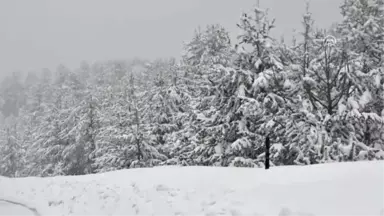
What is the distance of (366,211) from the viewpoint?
5.45 meters

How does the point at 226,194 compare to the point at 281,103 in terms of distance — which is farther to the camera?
the point at 281,103

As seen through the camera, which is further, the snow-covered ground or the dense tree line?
the dense tree line

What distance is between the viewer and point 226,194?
769 centimetres

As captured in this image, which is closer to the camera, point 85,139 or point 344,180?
point 344,180

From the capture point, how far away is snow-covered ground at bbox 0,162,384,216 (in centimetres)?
604

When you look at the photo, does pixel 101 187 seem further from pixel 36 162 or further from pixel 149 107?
pixel 36 162

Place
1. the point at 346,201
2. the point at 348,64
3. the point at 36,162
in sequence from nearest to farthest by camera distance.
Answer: the point at 346,201, the point at 348,64, the point at 36,162

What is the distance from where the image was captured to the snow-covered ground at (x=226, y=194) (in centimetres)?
604

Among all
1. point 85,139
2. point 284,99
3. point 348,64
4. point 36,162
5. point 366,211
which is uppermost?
point 348,64

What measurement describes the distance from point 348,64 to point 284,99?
9.79 ft

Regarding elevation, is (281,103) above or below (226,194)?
above

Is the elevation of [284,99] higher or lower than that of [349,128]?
higher

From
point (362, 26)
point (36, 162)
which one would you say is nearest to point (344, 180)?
point (362, 26)

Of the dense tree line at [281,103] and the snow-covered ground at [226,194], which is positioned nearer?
the snow-covered ground at [226,194]
